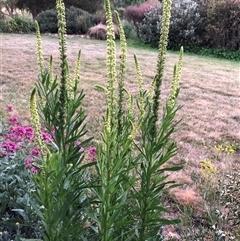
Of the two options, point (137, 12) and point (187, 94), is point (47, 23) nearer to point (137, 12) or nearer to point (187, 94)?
point (137, 12)

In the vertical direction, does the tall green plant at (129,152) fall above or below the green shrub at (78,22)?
above

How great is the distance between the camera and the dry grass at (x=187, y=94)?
4629mm

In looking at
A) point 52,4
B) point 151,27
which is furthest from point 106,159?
point 52,4

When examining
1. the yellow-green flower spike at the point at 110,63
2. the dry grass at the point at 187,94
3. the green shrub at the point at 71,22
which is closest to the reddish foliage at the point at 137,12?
the green shrub at the point at 71,22

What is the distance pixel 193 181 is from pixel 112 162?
254 centimetres

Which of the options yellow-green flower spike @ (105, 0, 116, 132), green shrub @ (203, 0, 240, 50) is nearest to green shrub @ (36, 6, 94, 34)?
green shrub @ (203, 0, 240, 50)

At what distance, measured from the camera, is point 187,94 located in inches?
291

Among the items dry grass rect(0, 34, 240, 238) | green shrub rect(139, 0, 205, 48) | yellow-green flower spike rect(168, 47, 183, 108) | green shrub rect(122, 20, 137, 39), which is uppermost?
yellow-green flower spike rect(168, 47, 183, 108)

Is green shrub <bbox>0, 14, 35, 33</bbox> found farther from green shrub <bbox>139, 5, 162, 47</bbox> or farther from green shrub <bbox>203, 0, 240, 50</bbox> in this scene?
green shrub <bbox>203, 0, 240, 50</bbox>

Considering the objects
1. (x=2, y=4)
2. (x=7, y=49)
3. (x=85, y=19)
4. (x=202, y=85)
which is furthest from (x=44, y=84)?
(x=2, y=4)

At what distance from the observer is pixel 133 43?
568 inches

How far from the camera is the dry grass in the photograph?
463 centimetres

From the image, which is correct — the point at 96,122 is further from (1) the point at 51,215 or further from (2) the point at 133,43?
(2) the point at 133,43

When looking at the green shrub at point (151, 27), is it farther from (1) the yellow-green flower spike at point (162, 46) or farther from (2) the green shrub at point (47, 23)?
(1) the yellow-green flower spike at point (162, 46)
